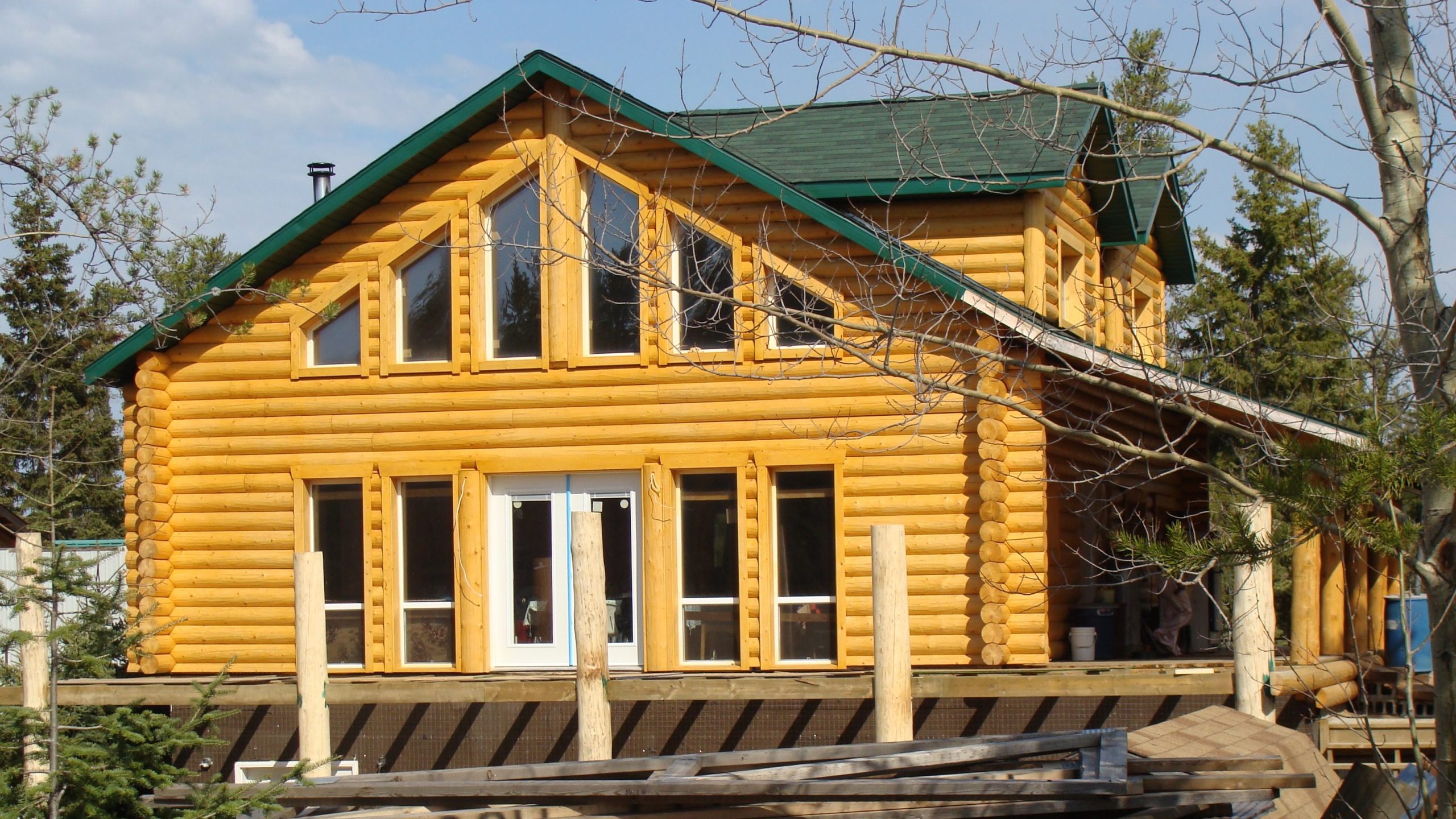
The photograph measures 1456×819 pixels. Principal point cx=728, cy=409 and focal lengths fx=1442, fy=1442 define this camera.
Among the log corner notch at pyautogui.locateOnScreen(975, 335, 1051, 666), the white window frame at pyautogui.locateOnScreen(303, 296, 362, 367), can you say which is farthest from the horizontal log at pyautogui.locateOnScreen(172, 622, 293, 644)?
the log corner notch at pyautogui.locateOnScreen(975, 335, 1051, 666)

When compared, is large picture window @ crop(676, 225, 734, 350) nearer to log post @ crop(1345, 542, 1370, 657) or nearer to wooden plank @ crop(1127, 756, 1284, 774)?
log post @ crop(1345, 542, 1370, 657)

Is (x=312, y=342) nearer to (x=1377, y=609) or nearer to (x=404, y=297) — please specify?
(x=404, y=297)

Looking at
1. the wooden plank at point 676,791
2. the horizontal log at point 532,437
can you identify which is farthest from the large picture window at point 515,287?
the wooden plank at point 676,791

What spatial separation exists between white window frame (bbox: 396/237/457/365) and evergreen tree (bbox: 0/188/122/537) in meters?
2.81

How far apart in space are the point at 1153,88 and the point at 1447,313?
2074 millimetres

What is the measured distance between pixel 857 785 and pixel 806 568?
5.87 metres

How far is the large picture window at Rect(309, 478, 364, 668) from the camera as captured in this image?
50.0 ft

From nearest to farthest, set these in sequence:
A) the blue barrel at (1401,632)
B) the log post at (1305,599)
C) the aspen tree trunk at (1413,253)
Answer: the aspen tree trunk at (1413,253), the log post at (1305,599), the blue barrel at (1401,632)

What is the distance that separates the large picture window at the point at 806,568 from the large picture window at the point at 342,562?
4493 mm

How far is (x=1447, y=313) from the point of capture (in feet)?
17.0

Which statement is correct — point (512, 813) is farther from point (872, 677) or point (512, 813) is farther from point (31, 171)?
point (31, 171)

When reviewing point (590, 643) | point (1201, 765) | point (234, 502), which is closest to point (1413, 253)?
point (1201, 765)

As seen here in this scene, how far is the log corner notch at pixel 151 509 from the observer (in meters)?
15.4

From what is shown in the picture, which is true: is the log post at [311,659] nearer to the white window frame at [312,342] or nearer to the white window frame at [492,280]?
the white window frame at [312,342]
